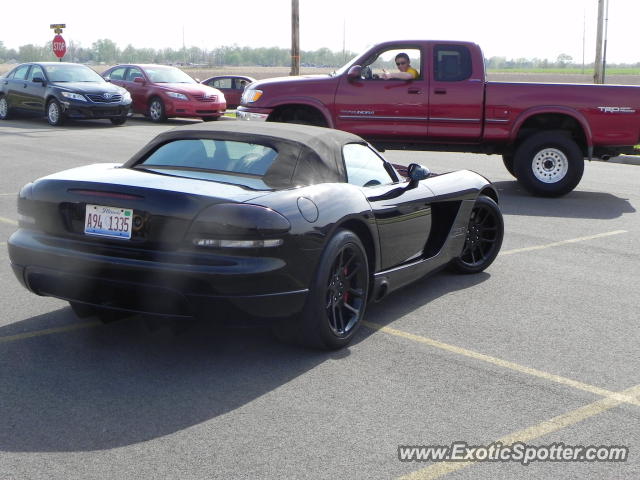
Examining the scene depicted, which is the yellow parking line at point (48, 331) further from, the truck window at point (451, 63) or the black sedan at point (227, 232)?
the truck window at point (451, 63)

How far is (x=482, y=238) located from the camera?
291 inches

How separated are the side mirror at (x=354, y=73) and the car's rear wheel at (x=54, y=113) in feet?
38.3

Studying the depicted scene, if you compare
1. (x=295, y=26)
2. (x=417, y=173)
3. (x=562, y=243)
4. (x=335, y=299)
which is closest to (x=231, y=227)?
(x=335, y=299)

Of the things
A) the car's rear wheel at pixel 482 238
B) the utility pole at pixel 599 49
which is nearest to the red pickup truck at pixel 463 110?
the car's rear wheel at pixel 482 238

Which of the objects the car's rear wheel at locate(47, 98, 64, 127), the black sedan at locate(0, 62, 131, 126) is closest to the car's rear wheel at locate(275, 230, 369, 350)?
the black sedan at locate(0, 62, 131, 126)

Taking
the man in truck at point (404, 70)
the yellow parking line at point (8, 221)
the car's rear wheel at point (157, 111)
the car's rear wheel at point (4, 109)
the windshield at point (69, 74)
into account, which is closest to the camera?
the yellow parking line at point (8, 221)

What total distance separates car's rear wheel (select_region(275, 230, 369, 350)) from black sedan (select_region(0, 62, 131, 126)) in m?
18.4

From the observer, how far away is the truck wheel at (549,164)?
1231 centimetres

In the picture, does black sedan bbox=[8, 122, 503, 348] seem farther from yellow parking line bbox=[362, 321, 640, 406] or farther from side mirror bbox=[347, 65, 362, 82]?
side mirror bbox=[347, 65, 362, 82]

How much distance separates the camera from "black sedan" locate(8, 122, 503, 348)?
462 cm

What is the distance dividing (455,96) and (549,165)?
166cm

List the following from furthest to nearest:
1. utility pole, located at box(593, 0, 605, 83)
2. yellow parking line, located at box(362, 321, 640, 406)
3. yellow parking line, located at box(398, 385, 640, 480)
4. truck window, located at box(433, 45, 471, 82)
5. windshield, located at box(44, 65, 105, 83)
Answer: utility pole, located at box(593, 0, 605, 83), windshield, located at box(44, 65, 105, 83), truck window, located at box(433, 45, 471, 82), yellow parking line, located at box(362, 321, 640, 406), yellow parking line, located at box(398, 385, 640, 480)

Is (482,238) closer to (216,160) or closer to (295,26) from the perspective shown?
(216,160)

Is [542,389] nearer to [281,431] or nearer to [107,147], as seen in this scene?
[281,431]
